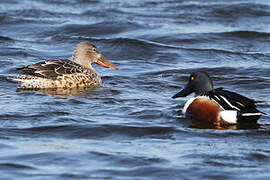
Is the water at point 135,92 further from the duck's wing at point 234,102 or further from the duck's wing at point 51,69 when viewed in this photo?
the duck's wing at point 51,69

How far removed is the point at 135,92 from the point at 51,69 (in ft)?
4.87

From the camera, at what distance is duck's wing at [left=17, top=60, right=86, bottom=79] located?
11930mm

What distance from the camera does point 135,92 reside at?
1207 centimetres

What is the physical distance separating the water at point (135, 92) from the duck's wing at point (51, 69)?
1.41 ft

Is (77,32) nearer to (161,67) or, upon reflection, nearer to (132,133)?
(161,67)

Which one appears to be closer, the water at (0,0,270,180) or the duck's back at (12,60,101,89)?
the water at (0,0,270,180)

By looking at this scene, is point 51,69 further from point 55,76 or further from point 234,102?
point 234,102

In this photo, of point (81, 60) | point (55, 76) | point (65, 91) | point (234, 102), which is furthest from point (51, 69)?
point (234, 102)

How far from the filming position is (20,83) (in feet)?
39.3

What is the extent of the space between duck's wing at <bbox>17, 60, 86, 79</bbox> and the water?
43cm

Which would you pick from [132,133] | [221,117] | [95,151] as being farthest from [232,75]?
[95,151]

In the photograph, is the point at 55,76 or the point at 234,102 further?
the point at 55,76

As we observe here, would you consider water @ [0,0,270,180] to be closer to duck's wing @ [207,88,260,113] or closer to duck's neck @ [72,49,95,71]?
duck's wing @ [207,88,260,113]

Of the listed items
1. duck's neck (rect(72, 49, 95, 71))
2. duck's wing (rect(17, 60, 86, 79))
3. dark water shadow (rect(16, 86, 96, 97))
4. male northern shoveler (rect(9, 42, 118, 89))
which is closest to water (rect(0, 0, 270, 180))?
dark water shadow (rect(16, 86, 96, 97))
